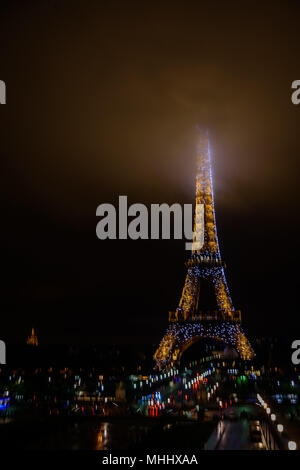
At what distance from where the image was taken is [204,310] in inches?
2365

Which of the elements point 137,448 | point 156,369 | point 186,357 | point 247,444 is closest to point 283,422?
point 247,444

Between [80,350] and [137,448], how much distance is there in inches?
3683

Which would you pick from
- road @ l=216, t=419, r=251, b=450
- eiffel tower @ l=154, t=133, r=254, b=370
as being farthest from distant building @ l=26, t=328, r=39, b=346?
road @ l=216, t=419, r=251, b=450

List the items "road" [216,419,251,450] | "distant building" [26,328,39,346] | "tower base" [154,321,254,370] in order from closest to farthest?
1. "road" [216,419,251,450]
2. "tower base" [154,321,254,370]
3. "distant building" [26,328,39,346]

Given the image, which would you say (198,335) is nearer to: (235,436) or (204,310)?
(204,310)

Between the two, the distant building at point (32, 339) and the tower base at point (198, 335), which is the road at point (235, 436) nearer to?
the tower base at point (198, 335)

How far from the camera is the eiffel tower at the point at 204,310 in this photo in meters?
57.6

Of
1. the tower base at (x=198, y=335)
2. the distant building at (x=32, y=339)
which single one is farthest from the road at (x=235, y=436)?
the distant building at (x=32, y=339)

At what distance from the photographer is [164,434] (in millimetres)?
21703

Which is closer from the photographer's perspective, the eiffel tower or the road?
the road

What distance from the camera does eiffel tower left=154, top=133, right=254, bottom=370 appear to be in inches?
2267

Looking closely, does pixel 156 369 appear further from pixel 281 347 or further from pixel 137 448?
pixel 281 347

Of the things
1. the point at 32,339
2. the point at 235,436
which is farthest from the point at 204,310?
the point at 32,339

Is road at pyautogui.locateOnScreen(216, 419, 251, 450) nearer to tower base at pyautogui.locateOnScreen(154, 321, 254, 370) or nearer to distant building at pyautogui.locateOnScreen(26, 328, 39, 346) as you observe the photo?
tower base at pyautogui.locateOnScreen(154, 321, 254, 370)
